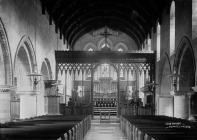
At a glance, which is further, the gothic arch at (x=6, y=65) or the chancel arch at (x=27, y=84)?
the chancel arch at (x=27, y=84)

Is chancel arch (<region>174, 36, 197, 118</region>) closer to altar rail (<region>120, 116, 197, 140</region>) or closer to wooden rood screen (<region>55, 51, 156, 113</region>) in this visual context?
altar rail (<region>120, 116, 197, 140</region>)

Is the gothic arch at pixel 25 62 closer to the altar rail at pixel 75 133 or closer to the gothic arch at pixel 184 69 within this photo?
the altar rail at pixel 75 133

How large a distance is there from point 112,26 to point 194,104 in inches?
707

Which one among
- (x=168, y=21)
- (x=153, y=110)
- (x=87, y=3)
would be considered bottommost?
Result: (x=153, y=110)

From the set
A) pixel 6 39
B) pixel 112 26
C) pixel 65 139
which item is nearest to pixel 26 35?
pixel 6 39

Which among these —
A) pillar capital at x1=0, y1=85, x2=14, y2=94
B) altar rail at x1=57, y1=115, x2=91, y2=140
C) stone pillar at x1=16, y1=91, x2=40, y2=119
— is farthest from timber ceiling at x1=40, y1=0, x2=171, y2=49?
altar rail at x1=57, y1=115, x2=91, y2=140

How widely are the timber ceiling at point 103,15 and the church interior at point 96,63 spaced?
0.07 metres

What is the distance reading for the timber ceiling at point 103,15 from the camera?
19.3 meters

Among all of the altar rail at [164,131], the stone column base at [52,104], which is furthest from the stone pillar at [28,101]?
the altar rail at [164,131]

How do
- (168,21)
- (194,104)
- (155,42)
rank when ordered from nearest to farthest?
1. (194,104)
2. (168,21)
3. (155,42)

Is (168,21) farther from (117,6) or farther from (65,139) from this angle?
(65,139)

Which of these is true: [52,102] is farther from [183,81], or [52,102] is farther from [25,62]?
[183,81]

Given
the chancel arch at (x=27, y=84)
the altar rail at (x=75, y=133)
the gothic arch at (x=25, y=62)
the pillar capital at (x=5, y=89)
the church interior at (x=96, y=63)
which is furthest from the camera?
the chancel arch at (x=27, y=84)

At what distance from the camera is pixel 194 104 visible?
11.8m
